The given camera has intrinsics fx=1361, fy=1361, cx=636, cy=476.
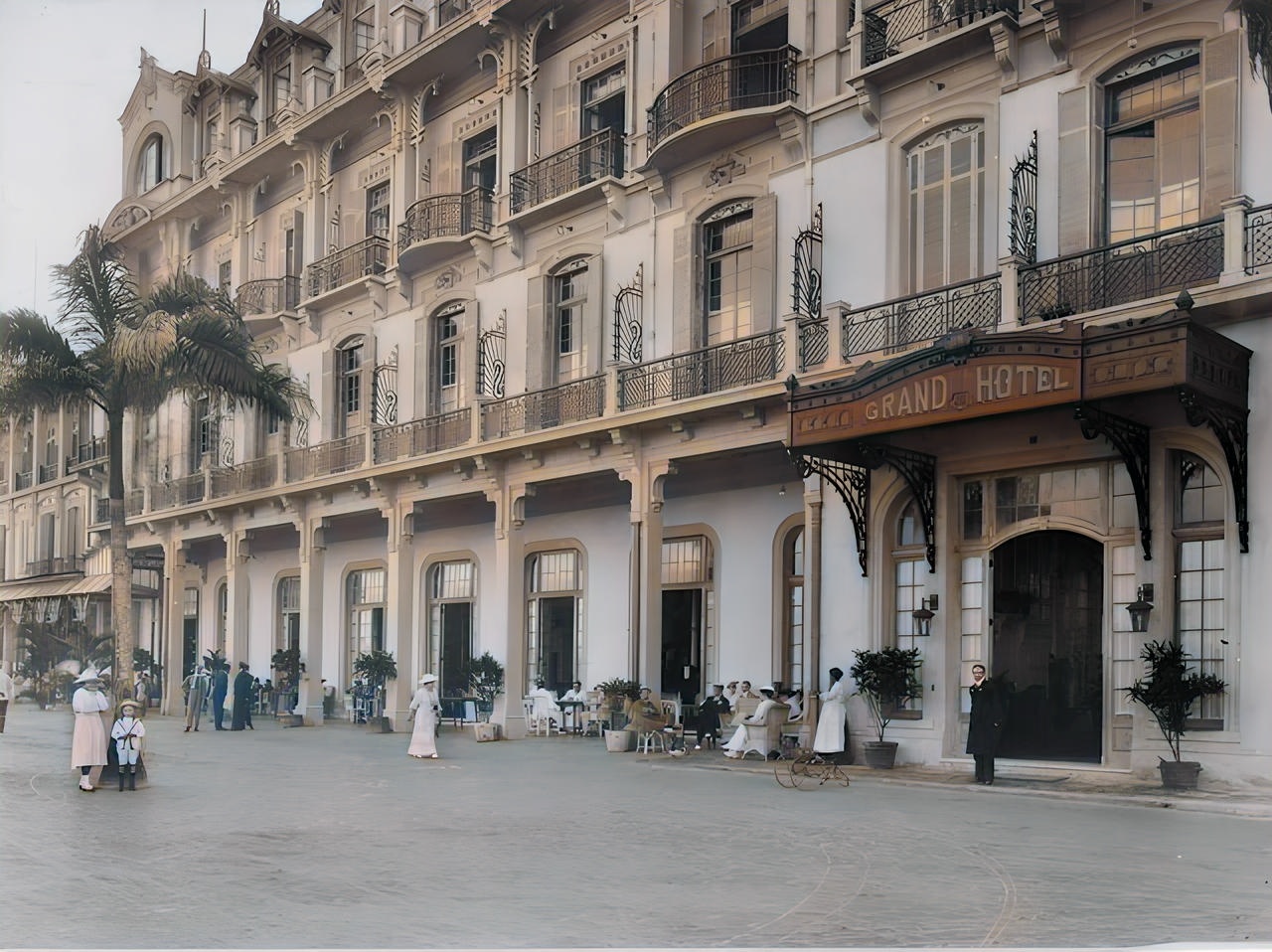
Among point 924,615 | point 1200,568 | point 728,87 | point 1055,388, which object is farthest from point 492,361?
point 1200,568

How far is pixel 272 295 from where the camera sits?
26609 millimetres

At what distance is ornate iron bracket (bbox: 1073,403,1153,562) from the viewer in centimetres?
1358

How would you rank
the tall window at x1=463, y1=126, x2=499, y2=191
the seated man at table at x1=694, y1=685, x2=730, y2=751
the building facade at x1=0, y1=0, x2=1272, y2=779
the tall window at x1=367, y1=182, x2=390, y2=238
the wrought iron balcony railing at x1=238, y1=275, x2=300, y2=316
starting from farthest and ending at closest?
the tall window at x1=367, y1=182, x2=390, y2=238 < the wrought iron balcony railing at x1=238, y1=275, x2=300, y2=316 < the tall window at x1=463, y1=126, x2=499, y2=191 < the seated man at table at x1=694, y1=685, x2=730, y2=751 < the building facade at x1=0, y1=0, x2=1272, y2=779

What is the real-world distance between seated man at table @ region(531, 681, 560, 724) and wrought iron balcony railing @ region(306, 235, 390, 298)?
8.85 metres

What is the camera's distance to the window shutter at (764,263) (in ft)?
61.3

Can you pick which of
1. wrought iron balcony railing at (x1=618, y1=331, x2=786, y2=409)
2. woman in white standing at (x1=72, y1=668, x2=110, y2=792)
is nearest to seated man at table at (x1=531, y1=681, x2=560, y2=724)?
wrought iron balcony railing at (x1=618, y1=331, x2=786, y2=409)

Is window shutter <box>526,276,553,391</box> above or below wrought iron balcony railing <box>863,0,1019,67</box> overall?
below

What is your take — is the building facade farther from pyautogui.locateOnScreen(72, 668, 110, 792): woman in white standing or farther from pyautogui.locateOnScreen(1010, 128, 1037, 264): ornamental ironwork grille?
pyautogui.locateOnScreen(72, 668, 110, 792): woman in white standing

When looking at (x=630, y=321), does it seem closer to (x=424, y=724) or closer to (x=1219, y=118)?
(x=424, y=724)

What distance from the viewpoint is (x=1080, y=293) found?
14.4 metres

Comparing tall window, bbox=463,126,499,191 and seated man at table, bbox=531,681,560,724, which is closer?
seated man at table, bbox=531,681,560,724

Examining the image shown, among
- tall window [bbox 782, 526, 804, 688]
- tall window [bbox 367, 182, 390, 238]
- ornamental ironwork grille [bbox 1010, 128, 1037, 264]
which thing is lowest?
tall window [bbox 782, 526, 804, 688]

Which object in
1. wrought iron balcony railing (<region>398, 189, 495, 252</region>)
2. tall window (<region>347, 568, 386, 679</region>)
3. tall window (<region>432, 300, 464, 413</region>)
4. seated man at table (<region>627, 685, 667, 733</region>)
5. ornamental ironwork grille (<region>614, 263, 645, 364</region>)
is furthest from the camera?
tall window (<region>347, 568, 386, 679</region>)

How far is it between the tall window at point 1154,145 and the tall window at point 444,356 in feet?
42.6
